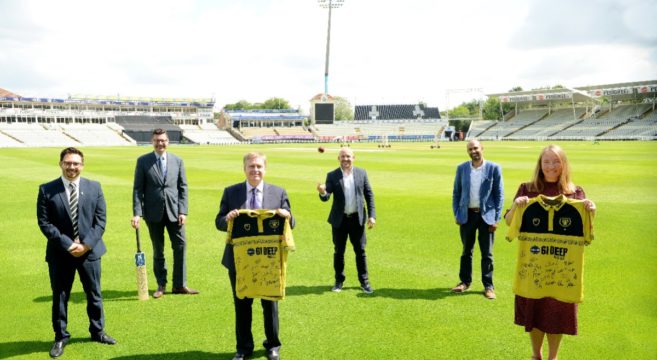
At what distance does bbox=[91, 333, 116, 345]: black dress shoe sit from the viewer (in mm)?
5484

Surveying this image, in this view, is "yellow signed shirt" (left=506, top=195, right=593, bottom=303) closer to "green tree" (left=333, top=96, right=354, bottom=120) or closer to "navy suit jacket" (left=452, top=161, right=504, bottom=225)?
"navy suit jacket" (left=452, top=161, right=504, bottom=225)

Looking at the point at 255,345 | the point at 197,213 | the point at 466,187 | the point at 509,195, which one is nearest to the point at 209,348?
the point at 255,345

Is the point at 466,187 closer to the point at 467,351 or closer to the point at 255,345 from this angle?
the point at 467,351

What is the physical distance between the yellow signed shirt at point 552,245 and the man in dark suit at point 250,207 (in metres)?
2.36

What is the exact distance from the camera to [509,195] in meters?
17.4

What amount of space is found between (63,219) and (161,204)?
6.74 ft

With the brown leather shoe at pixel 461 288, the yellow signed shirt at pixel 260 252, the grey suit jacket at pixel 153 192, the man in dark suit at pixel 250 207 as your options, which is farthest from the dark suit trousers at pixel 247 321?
the brown leather shoe at pixel 461 288

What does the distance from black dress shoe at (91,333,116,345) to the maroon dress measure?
453cm

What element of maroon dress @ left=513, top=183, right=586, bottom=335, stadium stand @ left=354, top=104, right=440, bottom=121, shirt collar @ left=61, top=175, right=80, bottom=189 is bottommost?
maroon dress @ left=513, top=183, right=586, bottom=335

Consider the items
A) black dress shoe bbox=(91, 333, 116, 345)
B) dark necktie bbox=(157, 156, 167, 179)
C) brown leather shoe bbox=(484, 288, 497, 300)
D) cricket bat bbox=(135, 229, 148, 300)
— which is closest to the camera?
black dress shoe bbox=(91, 333, 116, 345)

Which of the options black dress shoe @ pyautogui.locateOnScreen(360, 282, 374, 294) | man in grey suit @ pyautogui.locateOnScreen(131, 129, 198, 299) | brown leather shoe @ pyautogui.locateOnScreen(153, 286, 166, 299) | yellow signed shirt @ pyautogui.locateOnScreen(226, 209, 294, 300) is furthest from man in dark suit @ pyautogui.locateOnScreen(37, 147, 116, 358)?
black dress shoe @ pyautogui.locateOnScreen(360, 282, 374, 294)

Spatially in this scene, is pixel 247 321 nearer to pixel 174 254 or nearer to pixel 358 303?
pixel 358 303

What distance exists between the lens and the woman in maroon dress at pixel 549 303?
4.47 meters

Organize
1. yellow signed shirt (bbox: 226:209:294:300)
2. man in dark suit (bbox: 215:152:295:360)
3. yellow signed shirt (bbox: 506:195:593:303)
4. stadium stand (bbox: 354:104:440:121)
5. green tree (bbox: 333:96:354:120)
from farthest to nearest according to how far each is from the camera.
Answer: green tree (bbox: 333:96:354:120) → stadium stand (bbox: 354:104:440:121) → man in dark suit (bbox: 215:152:295:360) → yellow signed shirt (bbox: 226:209:294:300) → yellow signed shirt (bbox: 506:195:593:303)
